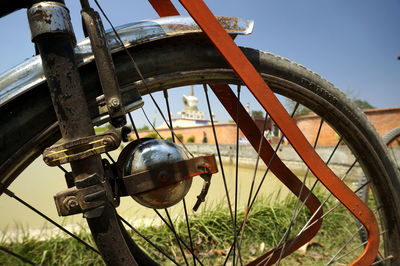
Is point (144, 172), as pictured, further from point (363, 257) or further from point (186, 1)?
point (363, 257)

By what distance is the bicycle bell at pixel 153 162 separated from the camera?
2.06ft

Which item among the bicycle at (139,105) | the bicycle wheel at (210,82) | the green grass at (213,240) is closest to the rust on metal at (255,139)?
the bicycle at (139,105)

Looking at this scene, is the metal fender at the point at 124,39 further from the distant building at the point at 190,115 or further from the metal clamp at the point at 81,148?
the distant building at the point at 190,115

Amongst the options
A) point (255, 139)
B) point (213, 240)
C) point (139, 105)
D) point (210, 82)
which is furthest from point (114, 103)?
point (213, 240)

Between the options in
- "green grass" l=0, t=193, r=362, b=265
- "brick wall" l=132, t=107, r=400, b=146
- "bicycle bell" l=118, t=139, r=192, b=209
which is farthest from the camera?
"brick wall" l=132, t=107, r=400, b=146

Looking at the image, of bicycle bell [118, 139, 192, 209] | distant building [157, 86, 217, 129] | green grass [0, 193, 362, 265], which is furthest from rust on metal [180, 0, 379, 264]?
distant building [157, 86, 217, 129]

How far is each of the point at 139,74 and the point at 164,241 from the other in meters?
1.50

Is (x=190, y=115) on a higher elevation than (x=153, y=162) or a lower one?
higher

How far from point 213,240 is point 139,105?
5.15 ft

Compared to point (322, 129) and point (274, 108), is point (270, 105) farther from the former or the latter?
point (322, 129)

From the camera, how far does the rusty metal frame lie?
67 centimetres

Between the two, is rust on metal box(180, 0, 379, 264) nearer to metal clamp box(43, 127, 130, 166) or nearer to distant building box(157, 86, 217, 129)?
metal clamp box(43, 127, 130, 166)

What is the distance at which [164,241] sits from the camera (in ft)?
5.99

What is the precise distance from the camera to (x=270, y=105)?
0.77 m
